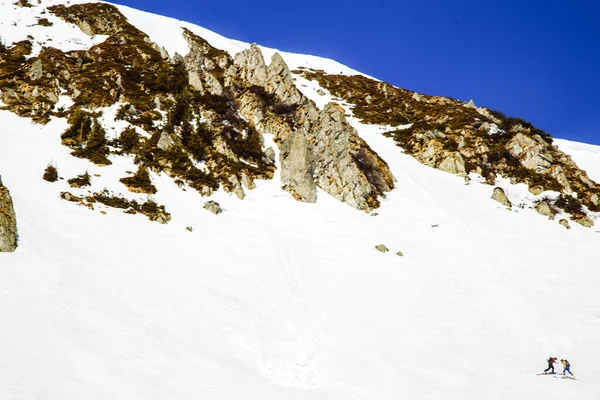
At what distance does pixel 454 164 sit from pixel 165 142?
107 ft

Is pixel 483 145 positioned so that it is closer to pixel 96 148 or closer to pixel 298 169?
pixel 298 169

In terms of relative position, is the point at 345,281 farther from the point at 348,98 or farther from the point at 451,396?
the point at 348,98

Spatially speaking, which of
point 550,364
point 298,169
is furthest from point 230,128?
point 550,364

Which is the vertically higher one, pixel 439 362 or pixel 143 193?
pixel 143 193

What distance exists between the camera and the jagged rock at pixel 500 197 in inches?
Answer: 1425

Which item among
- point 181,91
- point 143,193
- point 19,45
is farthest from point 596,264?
point 19,45

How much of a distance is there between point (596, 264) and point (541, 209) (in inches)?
370

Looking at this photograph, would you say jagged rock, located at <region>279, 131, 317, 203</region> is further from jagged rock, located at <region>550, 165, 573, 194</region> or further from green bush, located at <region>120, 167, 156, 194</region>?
jagged rock, located at <region>550, 165, 573, 194</region>

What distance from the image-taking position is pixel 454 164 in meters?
42.6

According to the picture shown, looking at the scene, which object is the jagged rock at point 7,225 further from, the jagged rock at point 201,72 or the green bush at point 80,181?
the jagged rock at point 201,72

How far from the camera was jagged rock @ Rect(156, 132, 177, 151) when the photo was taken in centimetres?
3083

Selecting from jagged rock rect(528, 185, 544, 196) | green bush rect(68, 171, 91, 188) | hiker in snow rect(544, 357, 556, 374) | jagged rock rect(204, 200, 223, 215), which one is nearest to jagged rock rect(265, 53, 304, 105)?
jagged rock rect(204, 200, 223, 215)

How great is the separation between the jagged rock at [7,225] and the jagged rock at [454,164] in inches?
1616

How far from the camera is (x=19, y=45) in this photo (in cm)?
→ 4141
